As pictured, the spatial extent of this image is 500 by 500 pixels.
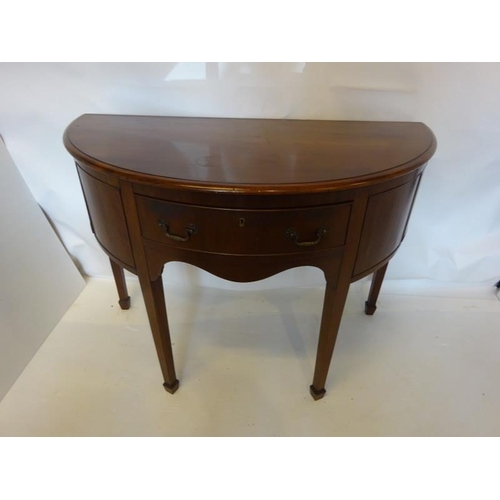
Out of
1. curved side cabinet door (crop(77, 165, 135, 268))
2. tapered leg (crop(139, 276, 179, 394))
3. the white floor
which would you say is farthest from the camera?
the white floor

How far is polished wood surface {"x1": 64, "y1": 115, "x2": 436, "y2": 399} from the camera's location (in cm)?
79

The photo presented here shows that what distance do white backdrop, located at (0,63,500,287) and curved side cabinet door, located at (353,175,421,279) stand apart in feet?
1.53

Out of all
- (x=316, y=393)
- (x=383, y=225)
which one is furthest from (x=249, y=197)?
(x=316, y=393)

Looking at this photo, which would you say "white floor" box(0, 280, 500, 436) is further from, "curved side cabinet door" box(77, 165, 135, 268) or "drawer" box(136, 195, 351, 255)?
"drawer" box(136, 195, 351, 255)

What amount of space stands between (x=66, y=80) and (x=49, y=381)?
3.61ft

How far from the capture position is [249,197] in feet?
2.51

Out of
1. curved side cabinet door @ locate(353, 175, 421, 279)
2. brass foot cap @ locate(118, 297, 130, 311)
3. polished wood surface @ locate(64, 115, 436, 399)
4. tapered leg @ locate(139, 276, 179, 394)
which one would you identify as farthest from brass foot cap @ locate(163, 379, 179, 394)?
curved side cabinet door @ locate(353, 175, 421, 279)

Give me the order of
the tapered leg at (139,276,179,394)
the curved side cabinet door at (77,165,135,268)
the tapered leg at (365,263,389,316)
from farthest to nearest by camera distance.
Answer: the tapered leg at (365,263,389,316) < the tapered leg at (139,276,179,394) < the curved side cabinet door at (77,165,135,268)

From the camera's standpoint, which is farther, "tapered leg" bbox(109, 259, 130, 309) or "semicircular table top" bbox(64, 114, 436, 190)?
"tapered leg" bbox(109, 259, 130, 309)

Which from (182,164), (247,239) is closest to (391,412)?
(247,239)

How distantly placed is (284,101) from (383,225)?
0.62m

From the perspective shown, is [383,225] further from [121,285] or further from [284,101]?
[121,285]

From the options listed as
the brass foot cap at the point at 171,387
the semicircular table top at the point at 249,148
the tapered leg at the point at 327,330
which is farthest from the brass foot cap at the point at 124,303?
the tapered leg at the point at 327,330

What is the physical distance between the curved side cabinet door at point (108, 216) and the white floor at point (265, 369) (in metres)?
0.56
